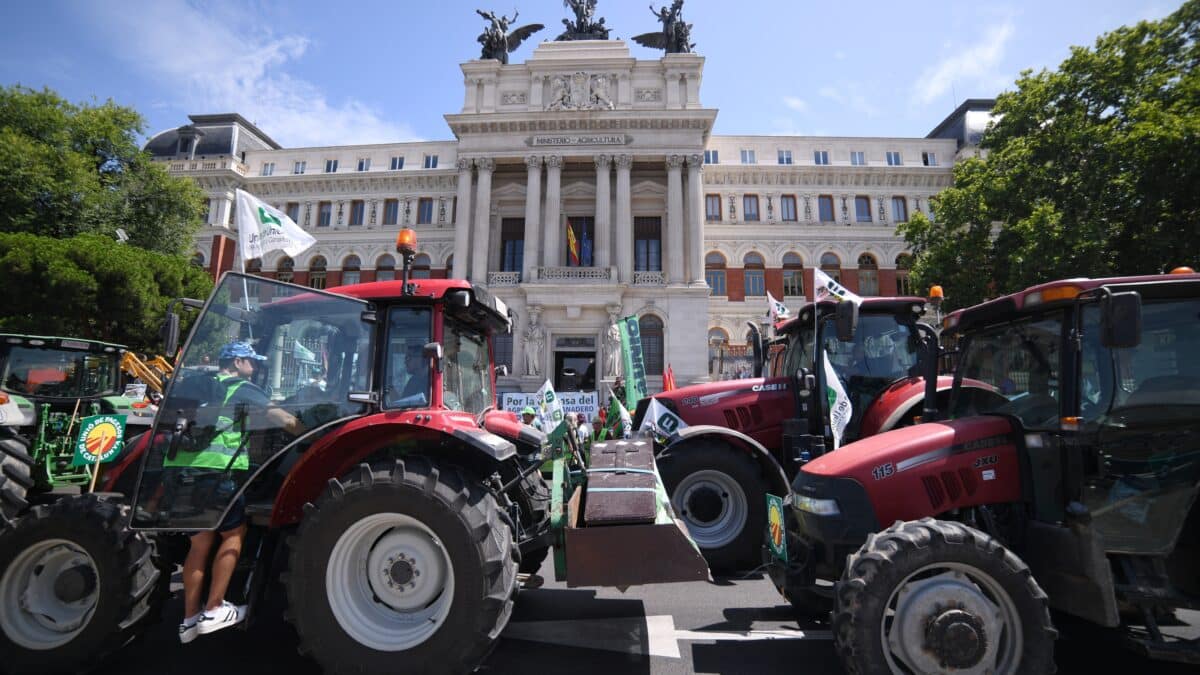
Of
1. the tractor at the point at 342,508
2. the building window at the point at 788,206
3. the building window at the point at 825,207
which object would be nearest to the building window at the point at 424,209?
the building window at the point at 788,206

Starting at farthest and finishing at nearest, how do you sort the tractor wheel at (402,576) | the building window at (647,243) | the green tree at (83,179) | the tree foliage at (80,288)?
the building window at (647,243)
the green tree at (83,179)
the tree foliage at (80,288)
the tractor wheel at (402,576)

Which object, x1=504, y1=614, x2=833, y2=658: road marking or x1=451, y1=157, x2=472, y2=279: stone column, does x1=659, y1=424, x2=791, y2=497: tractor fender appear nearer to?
x1=504, y1=614, x2=833, y2=658: road marking

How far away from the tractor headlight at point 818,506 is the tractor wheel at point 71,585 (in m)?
4.17

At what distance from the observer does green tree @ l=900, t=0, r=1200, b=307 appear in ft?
42.7

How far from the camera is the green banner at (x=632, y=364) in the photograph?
10105mm

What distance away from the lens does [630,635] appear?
4.09 metres

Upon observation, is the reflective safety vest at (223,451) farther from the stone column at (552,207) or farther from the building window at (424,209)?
the building window at (424,209)

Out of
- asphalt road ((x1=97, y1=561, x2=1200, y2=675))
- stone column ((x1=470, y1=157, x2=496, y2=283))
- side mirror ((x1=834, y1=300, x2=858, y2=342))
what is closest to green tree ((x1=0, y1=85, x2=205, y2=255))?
stone column ((x1=470, y1=157, x2=496, y2=283))

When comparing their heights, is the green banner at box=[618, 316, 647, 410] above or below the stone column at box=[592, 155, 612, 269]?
below

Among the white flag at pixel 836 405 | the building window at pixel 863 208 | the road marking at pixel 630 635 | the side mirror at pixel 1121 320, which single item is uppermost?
the building window at pixel 863 208

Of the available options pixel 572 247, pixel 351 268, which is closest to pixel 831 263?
pixel 572 247

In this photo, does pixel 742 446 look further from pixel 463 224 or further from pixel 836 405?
pixel 463 224

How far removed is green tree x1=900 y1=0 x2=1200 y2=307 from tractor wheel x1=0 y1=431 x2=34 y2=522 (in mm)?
20426

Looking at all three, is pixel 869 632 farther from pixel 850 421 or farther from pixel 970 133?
pixel 970 133
